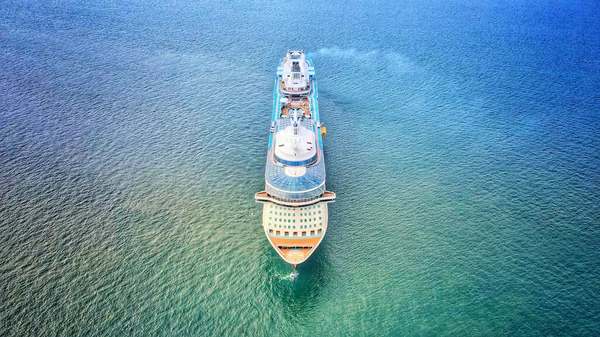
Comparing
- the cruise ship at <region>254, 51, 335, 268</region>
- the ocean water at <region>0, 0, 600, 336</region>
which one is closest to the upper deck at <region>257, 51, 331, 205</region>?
the cruise ship at <region>254, 51, 335, 268</region>

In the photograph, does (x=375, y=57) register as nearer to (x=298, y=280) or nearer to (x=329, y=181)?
(x=329, y=181)

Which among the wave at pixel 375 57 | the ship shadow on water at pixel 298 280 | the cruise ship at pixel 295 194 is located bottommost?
the ship shadow on water at pixel 298 280

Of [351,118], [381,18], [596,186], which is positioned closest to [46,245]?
[351,118]

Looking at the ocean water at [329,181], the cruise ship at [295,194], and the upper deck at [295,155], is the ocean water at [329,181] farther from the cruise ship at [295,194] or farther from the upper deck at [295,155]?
the upper deck at [295,155]

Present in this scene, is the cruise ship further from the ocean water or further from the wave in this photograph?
the wave

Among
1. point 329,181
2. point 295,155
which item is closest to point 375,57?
point 329,181

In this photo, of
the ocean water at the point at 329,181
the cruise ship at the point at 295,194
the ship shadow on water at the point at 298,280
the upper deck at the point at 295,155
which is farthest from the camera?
the upper deck at the point at 295,155

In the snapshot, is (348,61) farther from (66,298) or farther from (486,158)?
(66,298)

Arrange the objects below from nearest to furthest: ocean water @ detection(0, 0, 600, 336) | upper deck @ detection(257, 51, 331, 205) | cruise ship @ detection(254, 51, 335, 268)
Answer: ocean water @ detection(0, 0, 600, 336) → cruise ship @ detection(254, 51, 335, 268) → upper deck @ detection(257, 51, 331, 205)

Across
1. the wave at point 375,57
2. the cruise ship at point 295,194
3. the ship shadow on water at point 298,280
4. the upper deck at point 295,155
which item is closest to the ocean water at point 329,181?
the ship shadow on water at point 298,280
